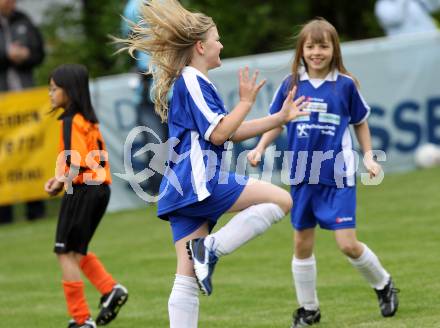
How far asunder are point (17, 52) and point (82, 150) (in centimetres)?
623

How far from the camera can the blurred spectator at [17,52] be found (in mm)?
12758

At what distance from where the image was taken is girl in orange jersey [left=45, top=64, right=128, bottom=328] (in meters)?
6.80

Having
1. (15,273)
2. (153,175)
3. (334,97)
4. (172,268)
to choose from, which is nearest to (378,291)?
(334,97)

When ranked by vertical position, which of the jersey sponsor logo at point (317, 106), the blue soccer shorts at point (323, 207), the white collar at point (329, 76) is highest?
the white collar at point (329, 76)

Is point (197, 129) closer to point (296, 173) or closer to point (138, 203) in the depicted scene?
point (296, 173)

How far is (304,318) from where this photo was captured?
649 cm

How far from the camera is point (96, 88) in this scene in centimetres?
1265

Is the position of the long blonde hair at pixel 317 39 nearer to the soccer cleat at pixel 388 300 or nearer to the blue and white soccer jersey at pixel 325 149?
the blue and white soccer jersey at pixel 325 149

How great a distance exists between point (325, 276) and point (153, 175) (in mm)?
4834

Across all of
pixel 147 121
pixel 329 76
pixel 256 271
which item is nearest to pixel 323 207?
pixel 329 76

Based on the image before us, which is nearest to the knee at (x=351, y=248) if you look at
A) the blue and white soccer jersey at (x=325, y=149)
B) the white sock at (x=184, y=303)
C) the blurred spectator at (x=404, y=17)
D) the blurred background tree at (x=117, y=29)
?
the blue and white soccer jersey at (x=325, y=149)

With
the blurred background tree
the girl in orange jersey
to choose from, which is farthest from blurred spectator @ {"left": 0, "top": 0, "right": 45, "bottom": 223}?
the girl in orange jersey

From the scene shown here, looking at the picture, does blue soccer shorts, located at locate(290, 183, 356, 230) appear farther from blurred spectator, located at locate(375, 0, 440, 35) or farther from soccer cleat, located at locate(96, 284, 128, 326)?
blurred spectator, located at locate(375, 0, 440, 35)

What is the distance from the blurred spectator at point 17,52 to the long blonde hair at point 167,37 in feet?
24.0
